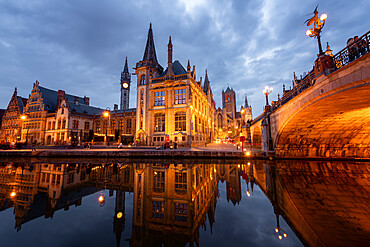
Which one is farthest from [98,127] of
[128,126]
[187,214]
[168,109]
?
[187,214]

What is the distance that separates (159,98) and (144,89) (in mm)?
4313

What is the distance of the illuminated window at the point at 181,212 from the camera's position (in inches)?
153

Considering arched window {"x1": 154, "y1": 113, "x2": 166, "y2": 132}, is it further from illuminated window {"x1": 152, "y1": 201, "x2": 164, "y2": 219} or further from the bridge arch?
illuminated window {"x1": 152, "y1": 201, "x2": 164, "y2": 219}

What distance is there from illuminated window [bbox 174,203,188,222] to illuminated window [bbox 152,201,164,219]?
417 mm

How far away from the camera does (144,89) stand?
108 ft

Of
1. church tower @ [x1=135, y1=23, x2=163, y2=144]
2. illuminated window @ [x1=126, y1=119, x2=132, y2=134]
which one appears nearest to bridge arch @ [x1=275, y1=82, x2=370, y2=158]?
church tower @ [x1=135, y1=23, x2=163, y2=144]

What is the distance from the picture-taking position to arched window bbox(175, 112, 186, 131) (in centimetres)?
2970

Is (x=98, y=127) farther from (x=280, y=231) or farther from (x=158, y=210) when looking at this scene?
(x=280, y=231)

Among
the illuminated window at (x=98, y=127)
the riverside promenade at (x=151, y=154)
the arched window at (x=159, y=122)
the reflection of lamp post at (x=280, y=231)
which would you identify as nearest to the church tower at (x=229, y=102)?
the arched window at (x=159, y=122)

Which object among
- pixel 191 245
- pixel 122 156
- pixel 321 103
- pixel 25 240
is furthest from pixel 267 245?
pixel 122 156

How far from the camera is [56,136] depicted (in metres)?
41.1

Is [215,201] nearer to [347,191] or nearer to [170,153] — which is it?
[347,191]

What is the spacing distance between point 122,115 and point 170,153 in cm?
3179

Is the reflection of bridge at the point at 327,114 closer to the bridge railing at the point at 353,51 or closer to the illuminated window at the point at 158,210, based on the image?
the bridge railing at the point at 353,51
